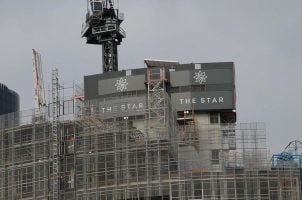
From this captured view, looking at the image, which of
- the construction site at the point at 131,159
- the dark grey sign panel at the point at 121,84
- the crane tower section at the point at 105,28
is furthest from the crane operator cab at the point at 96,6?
the construction site at the point at 131,159

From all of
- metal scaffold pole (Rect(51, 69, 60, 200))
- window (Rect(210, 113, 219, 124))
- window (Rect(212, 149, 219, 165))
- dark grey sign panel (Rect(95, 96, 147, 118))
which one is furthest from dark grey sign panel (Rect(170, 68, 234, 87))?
window (Rect(212, 149, 219, 165))

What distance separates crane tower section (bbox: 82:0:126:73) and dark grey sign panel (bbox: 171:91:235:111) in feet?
93.2

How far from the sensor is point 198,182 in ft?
283

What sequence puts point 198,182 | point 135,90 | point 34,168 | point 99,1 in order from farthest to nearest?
1. point 99,1
2. point 135,90
3. point 34,168
4. point 198,182

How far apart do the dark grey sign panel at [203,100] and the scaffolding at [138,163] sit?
75.0 ft

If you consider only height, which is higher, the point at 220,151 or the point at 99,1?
the point at 99,1

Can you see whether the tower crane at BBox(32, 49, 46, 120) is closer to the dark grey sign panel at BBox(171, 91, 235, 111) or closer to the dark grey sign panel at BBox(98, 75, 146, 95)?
the dark grey sign panel at BBox(98, 75, 146, 95)

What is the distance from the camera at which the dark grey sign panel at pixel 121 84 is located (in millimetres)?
121000

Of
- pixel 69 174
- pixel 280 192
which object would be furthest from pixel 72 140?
pixel 280 192

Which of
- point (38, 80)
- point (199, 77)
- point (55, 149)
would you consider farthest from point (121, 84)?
point (55, 149)

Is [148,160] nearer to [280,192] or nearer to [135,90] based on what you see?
[280,192]

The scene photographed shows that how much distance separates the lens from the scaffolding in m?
86.4

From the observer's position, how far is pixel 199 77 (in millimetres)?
120688

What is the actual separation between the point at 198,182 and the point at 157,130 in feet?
26.2
